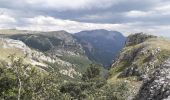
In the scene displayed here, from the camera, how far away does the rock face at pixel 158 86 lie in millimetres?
52125

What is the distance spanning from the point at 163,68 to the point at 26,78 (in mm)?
34916

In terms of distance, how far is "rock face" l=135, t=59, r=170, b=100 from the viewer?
171 ft

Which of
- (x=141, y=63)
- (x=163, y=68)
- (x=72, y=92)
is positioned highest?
(x=163, y=68)

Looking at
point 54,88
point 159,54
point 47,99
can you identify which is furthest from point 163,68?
point 159,54

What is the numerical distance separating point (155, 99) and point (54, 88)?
110ft

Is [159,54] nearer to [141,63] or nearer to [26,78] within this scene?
[141,63]

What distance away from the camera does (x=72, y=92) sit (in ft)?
605

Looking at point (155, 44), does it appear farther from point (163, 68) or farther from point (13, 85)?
point (163, 68)

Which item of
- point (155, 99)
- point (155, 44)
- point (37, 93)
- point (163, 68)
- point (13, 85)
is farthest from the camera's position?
point (155, 44)

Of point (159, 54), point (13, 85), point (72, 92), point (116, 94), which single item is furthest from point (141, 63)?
point (13, 85)

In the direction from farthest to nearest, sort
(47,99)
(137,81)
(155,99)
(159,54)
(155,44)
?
1. (155,44)
2. (159,54)
3. (137,81)
4. (47,99)
5. (155,99)

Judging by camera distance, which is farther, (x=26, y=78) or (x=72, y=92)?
(x=72, y=92)

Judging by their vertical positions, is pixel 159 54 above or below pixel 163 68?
below

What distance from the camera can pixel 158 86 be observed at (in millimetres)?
53625
